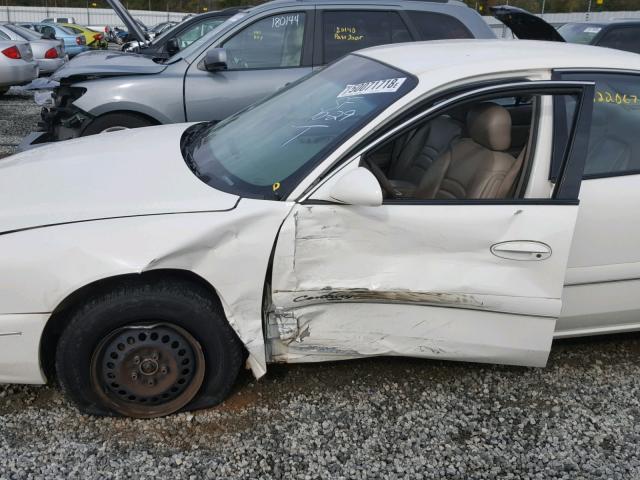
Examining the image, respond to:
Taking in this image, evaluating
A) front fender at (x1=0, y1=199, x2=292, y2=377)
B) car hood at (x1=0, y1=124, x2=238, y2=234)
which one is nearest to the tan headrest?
front fender at (x1=0, y1=199, x2=292, y2=377)

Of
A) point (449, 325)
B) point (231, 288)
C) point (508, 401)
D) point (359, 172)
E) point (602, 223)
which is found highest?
point (359, 172)

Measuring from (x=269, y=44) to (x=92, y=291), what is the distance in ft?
12.4

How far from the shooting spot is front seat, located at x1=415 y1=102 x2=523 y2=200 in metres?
2.70

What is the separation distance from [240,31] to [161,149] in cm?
287

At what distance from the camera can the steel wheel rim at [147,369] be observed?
2426 mm

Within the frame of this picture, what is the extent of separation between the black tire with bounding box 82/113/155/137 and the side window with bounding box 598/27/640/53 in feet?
22.7

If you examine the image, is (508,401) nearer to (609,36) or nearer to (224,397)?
(224,397)

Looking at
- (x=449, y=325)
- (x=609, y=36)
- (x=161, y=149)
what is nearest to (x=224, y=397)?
(x=449, y=325)

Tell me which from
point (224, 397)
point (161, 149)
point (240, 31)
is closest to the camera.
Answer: point (224, 397)

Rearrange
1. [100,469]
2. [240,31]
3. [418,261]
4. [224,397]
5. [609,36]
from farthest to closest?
[609,36], [240,31], [224,397], [418,261], [100,469]

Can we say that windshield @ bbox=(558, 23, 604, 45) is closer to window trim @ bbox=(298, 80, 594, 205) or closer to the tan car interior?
the tan car interior

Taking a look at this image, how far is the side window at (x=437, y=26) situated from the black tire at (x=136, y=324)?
416 cm

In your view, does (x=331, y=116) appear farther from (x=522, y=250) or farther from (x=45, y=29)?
(x=45, y=29)

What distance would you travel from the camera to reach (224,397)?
8.67 ft
